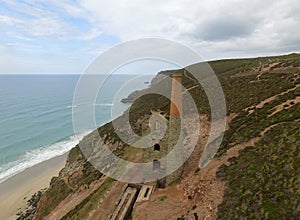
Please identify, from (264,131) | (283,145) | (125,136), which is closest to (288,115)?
(264,131)

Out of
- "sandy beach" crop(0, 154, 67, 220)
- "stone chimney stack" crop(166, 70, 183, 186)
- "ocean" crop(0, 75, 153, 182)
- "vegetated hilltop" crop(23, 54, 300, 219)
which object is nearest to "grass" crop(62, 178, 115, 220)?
"vegetated hilltop" crop(23, 54, 300, 219)

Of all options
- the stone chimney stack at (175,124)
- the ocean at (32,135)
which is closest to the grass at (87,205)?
the stone chimney stack at (175,124)

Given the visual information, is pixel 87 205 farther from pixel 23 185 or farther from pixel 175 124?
pixel 23 185

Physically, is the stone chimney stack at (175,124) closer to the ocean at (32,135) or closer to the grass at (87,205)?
the grass at (87,205)

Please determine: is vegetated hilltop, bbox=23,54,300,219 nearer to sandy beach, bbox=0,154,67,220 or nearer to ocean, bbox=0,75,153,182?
sandy beach, bbox=0,154,67,220

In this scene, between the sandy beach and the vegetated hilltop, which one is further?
the sandy beach
